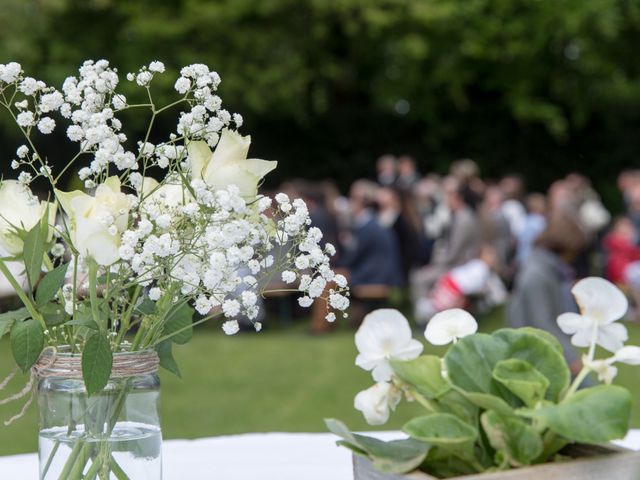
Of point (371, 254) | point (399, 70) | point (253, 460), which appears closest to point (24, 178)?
point (253, 460)

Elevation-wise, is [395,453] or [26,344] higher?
[26,344]

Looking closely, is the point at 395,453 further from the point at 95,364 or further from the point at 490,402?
the point at 95,364

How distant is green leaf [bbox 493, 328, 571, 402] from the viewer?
4.42 ft

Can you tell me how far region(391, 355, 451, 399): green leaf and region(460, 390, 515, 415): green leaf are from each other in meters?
0.06

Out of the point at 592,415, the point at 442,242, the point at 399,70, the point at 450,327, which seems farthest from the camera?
the point at 399,70

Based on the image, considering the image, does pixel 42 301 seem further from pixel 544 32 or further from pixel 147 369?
pixel 544 32

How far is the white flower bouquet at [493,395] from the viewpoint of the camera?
4.18ft

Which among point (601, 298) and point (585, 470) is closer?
point (585, 470)

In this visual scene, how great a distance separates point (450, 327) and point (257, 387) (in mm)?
7630

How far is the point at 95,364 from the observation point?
151cm

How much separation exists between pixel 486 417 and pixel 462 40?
63.7ft

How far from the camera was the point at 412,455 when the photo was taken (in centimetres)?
133

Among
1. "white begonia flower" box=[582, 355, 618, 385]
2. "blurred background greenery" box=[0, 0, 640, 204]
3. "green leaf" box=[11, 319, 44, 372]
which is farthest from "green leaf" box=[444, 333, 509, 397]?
"blurred background greenery" box=[0, 0, 640, 204]

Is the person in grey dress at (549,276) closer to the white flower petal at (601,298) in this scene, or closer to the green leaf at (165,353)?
the green leaf at (165,353)
